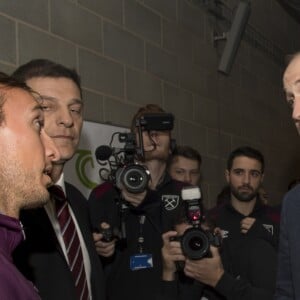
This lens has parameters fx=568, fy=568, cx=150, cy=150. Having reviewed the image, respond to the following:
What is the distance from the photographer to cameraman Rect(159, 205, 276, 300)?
1901mm

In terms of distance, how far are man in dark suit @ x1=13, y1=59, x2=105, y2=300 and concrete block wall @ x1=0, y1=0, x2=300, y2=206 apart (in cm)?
69

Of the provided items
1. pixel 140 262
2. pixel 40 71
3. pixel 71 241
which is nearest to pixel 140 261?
pixel 140 262

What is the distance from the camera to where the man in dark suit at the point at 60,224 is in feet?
4.71

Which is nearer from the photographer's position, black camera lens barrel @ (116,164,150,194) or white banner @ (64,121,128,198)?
black camera lens barrel @ (116,164,150,194)

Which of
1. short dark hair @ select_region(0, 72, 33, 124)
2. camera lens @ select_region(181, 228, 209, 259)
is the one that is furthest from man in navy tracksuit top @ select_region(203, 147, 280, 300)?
short dark hair @ select_region(0, 72, 33, 124)

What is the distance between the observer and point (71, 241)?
5.20ft

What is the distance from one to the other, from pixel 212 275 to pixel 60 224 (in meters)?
0.62

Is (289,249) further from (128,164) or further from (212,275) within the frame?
(128,164)

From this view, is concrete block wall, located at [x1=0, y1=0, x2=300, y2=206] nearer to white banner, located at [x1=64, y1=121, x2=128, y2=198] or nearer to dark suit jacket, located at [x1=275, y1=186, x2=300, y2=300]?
white banner, located at [x1=64, y1=121, x2=128, y2=198]

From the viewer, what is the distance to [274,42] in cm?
556

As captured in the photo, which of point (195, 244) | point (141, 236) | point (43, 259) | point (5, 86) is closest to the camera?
point (5, 86)

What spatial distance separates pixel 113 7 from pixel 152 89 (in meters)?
0.58

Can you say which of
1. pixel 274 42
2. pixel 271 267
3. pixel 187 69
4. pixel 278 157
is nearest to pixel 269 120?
pixel 278 157

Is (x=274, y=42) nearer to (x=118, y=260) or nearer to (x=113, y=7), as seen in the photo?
(x=113, y=7)
